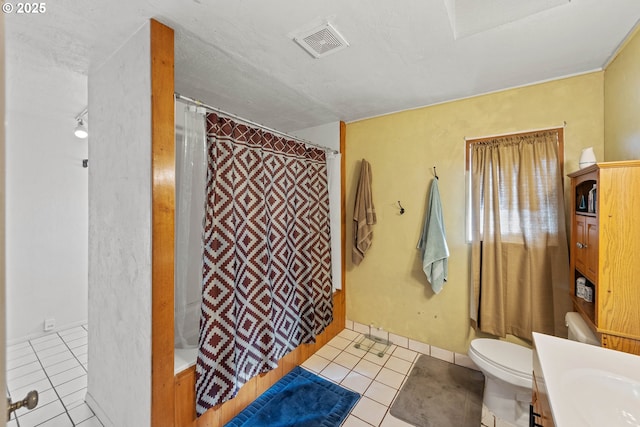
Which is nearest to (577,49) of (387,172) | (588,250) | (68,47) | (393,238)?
(588,250)

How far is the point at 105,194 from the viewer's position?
4.89 ft

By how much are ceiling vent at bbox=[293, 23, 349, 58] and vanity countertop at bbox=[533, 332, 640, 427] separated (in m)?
1.76

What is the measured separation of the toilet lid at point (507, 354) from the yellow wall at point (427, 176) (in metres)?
0.32

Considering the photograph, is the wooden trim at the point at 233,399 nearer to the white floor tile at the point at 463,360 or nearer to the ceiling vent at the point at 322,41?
the white floor tile at the point at 463,360

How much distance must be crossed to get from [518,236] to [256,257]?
190cm

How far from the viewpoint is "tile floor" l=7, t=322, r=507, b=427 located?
158cm

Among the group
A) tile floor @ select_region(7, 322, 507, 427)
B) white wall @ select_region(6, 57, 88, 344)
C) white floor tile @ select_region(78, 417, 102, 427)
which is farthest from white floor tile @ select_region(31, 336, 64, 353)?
white floor tile @ select_region(78, 417, 102, 427)

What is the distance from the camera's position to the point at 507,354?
1678 mm

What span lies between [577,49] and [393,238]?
172cm

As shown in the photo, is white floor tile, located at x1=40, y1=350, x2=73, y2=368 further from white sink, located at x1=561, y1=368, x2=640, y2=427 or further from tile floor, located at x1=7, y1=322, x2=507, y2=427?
white sink, located at x1=561, y1=368, x2=640, y2=427

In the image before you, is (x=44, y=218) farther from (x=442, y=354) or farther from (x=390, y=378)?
(x=442, y=354)

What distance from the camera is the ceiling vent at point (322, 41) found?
1.34 meters

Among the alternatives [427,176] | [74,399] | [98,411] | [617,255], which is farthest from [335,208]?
[74,399]

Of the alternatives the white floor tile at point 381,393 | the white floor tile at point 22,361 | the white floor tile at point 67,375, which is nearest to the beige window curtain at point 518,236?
the white floor tile at point 381,393
